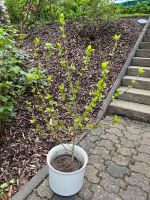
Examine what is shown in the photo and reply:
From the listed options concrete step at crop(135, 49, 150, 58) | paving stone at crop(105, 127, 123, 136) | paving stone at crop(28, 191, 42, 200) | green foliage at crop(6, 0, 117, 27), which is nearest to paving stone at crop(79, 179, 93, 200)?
paving stone at crop(28, 191, 42, 200)

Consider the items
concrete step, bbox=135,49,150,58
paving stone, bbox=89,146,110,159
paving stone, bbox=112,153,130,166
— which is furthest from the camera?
concrete step, bbox=135,49,150,58

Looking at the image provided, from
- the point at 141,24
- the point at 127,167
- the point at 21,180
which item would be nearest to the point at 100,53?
the point at 141,24

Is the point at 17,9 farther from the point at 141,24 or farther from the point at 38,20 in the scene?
the point at 141,24

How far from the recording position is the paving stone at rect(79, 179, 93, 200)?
242 cm

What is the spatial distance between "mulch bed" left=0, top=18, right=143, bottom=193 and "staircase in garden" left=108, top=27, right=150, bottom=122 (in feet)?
0.83

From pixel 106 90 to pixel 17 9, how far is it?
192 inches

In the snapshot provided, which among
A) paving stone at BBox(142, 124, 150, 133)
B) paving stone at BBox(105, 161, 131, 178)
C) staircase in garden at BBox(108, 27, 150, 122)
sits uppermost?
staircase in garden at BBox(108, 27, 150, 122)

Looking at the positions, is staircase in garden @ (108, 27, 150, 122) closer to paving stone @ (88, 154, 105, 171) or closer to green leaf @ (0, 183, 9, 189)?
paving stone @ (88, 154, 105, 171)

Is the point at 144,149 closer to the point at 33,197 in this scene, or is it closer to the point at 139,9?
the point at 33,197

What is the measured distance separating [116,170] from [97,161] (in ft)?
0.87

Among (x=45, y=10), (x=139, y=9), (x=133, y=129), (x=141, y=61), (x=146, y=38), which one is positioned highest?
(x=139, y=9)

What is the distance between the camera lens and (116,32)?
602cm

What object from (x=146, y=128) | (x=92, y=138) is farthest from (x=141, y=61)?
(x=92, y=138)

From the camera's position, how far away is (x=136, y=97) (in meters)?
4.25
